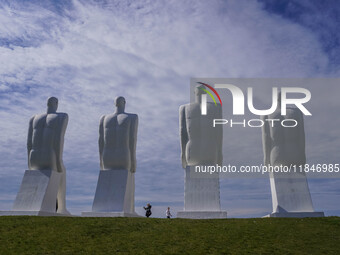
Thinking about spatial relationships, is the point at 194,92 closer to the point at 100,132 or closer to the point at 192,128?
the point at 192,128

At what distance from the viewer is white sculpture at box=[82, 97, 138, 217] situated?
1870 centimetres

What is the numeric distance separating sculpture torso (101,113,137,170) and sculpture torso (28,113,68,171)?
2.12 meters

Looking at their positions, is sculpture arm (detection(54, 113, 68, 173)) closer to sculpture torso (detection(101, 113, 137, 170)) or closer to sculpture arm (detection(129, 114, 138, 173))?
sculpture torso (detection(101, 113, 137, 170))

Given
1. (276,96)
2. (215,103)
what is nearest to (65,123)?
(215,103)

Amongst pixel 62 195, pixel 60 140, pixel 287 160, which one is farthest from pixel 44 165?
pixel 287 160

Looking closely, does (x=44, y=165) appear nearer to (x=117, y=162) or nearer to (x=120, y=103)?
(x=117, y=162)

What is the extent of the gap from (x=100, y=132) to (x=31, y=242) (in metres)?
8.35

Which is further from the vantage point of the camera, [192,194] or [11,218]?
[192,194]

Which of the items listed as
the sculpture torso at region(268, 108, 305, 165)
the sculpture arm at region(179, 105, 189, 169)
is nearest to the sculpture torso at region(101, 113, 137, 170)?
the sculpture arm at region(179, 105, 189, 169)

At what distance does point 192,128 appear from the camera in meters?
19.2

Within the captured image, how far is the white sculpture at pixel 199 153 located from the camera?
1784cm

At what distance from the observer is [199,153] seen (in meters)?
18.9

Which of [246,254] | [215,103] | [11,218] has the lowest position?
[246,254]

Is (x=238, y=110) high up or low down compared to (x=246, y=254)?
up
